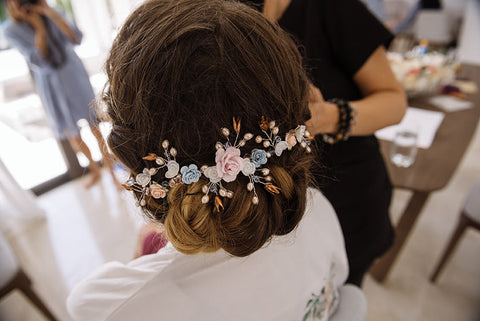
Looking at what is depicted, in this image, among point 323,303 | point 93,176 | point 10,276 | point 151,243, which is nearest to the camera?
point 323,303

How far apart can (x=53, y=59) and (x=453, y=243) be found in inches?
101

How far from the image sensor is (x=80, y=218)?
2113mm

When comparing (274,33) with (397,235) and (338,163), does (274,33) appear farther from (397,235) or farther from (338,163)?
(397,235)

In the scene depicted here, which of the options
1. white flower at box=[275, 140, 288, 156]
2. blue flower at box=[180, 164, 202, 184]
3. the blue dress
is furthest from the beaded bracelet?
the blue dress

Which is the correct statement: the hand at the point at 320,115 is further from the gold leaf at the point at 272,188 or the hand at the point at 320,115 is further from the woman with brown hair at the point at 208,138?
the gold leaf at the point at 272,188

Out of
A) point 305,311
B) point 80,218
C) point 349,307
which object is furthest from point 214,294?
point 80,218

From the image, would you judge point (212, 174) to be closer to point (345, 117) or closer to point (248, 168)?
point (248, 168)

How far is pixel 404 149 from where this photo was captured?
114 cm

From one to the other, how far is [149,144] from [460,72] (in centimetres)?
245

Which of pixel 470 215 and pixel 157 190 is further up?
pixel 157 190

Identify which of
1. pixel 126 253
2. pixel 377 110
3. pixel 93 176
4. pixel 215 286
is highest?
pixel 377 110

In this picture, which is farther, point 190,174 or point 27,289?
point 27,289

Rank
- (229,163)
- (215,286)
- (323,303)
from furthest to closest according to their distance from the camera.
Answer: (323,303) → (215,286) → (229,163)

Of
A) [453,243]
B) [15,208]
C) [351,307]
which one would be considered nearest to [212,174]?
[351,307]
